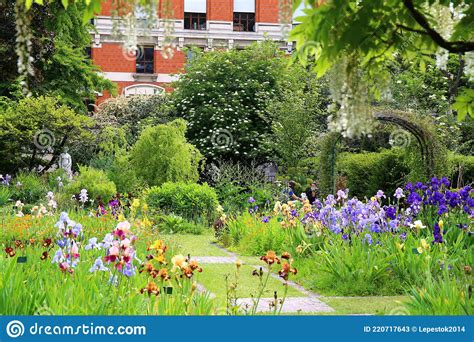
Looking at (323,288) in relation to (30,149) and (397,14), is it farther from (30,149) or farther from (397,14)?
(30,149)

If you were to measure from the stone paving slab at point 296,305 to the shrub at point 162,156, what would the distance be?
9.07 m

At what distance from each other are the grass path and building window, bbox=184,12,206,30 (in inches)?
958

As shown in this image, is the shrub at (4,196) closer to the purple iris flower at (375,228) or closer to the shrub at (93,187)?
the shrub at (93,187)

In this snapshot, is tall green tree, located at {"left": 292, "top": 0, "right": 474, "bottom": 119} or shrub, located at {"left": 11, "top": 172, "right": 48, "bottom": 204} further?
shrub, located at {"left": 11, "top": 172, "right": 48, "bottom": 204}

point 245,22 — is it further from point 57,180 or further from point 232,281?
point 232,281

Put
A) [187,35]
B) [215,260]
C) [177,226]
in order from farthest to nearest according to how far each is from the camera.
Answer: [187,35], [177,226], [215,260]

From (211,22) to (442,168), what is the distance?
889 inches

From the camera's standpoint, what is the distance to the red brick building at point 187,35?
3158 centimetres

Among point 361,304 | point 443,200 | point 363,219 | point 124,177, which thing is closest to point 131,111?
point 124,177

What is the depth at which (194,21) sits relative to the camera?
1273 inches

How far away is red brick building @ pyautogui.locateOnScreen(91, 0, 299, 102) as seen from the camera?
3158 centimetres

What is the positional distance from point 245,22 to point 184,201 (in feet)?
71.4

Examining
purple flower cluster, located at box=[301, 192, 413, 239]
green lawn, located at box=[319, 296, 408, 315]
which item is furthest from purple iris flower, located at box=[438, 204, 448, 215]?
green lawn, located at box=[319, 296, 408, 315]

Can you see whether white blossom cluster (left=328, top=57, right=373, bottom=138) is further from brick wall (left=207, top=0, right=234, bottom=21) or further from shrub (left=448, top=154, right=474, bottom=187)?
brick wall (left=207, top=0, right=234, bottom=21)
